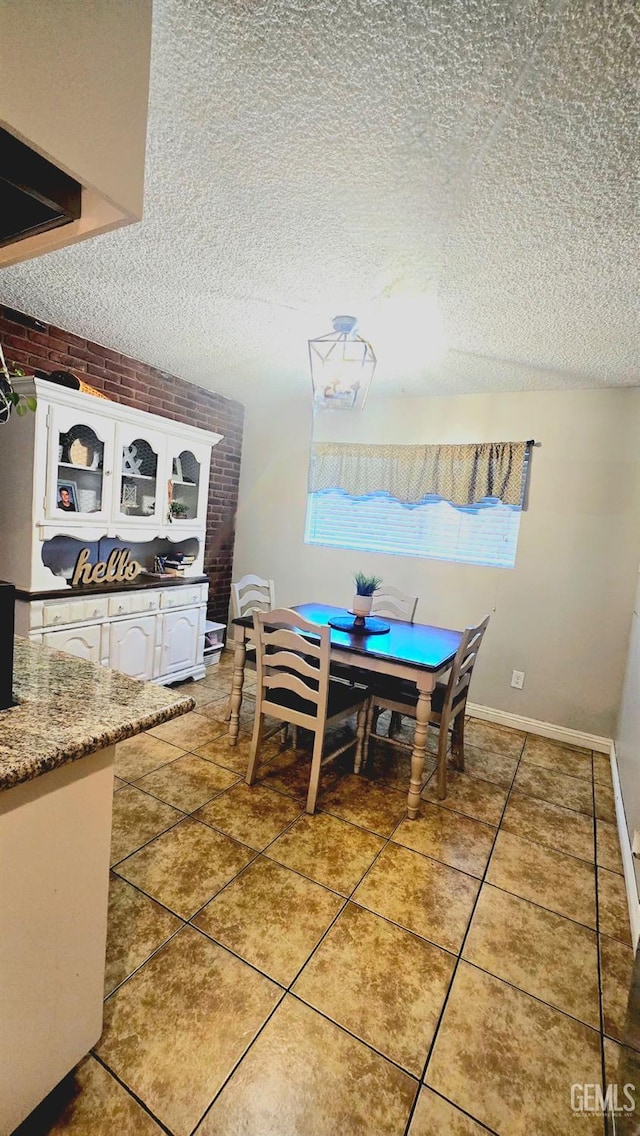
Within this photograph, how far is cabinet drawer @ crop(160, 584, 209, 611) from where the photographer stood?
128 inches

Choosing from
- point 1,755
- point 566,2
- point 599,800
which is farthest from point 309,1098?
point 566,2

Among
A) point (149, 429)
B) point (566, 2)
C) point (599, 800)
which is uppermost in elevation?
point (566, 2)

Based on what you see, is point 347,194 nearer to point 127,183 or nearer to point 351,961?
point 127,183

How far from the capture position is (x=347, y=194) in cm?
143

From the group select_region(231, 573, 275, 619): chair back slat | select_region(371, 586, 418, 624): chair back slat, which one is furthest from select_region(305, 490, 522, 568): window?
select_region(231, 573, 275, 619): chair back slat

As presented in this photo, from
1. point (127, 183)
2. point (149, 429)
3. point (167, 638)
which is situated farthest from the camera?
point (167, 638)

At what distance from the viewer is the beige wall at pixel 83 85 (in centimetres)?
72

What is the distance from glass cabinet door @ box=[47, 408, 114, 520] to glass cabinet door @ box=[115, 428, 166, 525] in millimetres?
111

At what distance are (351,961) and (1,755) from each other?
1303 mm

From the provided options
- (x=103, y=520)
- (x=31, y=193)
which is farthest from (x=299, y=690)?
(x=31, y=193)

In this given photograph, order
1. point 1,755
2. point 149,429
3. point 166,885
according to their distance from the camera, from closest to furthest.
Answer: point 1,755 < point 166,885 < point 149,429

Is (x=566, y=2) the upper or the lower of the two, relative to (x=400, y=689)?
upper

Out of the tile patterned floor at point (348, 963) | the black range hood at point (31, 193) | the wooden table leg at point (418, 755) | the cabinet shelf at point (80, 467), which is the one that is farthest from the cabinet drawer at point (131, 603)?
the black range hood at point (31, 193)

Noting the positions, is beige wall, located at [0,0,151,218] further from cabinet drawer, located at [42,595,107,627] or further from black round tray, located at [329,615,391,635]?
cabinet drawer, located at [42,595,107,627]
